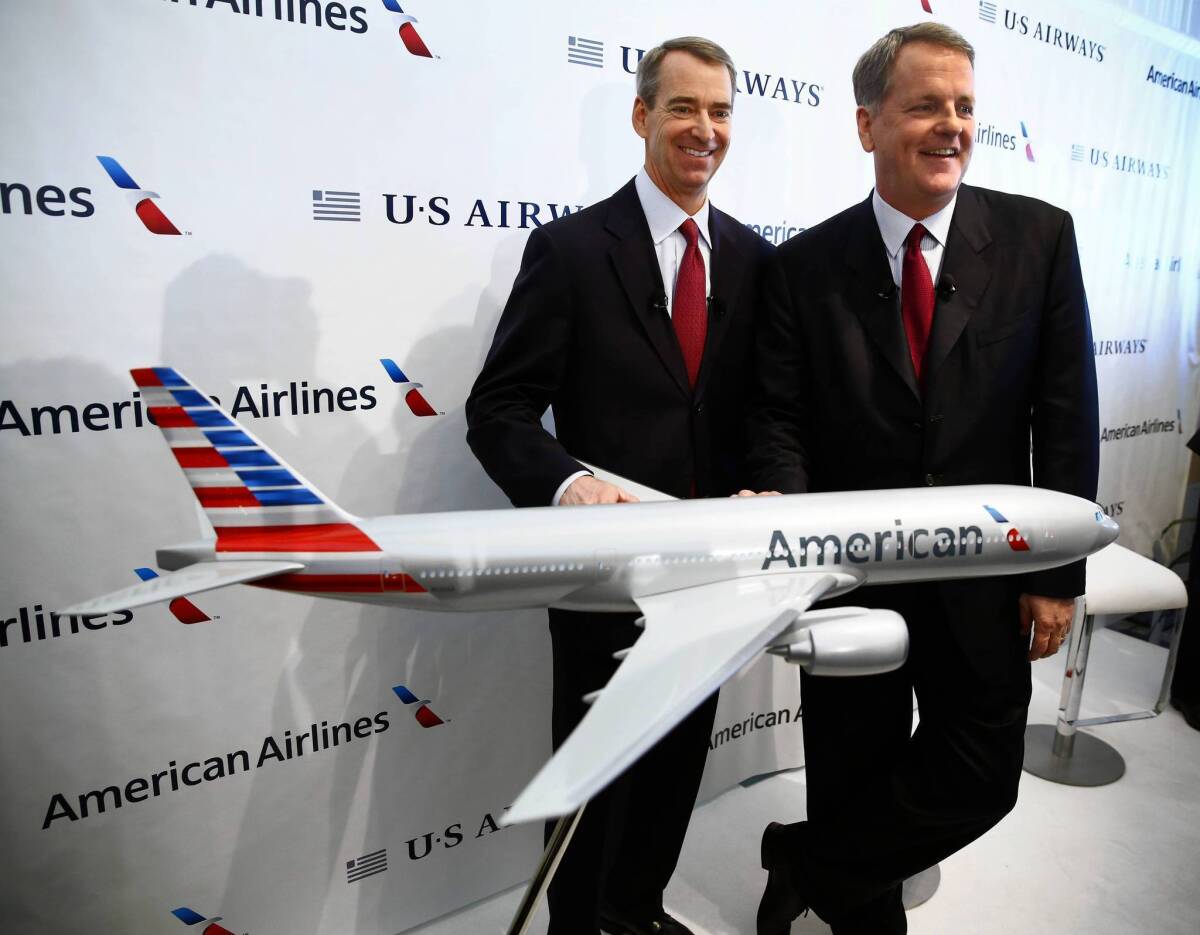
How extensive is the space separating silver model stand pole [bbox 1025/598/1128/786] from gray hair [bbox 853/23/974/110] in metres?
2.61

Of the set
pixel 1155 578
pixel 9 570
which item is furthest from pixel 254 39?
pixel 1155 578

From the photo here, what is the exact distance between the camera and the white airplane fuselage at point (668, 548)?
65.9 inches

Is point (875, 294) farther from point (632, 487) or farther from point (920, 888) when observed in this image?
point (920, 888)

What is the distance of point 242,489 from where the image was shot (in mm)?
1673

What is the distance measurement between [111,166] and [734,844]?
3.31 meters

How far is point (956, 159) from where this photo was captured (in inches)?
90.1

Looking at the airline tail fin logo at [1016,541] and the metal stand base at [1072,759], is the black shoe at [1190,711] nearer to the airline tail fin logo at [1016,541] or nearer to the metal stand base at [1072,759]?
the metal stand base at [1072,759]

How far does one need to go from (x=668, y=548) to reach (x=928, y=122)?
1479mm

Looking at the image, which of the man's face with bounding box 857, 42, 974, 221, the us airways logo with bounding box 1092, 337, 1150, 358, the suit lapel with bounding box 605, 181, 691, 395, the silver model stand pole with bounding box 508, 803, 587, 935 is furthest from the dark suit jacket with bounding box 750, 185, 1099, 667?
the us airways logo with bounding box 1092, 337, 1150, 358

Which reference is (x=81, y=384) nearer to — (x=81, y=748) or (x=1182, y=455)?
(x=81, y=748)

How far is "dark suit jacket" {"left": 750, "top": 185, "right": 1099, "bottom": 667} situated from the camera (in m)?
2.29

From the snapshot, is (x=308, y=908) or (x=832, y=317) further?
(x=308, y=908)

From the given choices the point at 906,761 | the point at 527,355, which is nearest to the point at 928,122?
the point at 527,355

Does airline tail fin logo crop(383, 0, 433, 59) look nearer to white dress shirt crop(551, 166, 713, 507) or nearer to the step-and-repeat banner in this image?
the step-and-repeat banner
